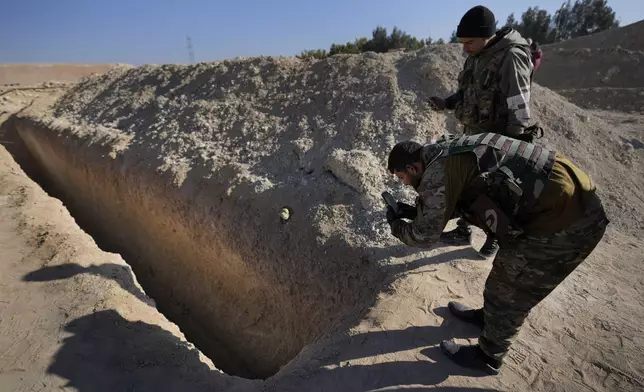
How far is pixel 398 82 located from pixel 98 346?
494 cm

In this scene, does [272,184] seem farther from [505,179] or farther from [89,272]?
[505,179]

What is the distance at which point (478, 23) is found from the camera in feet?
8.77

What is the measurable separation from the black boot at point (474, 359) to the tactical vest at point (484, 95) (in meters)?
1.57

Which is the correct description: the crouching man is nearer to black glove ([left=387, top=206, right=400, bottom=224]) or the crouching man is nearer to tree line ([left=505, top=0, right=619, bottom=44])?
black glove ([left=387, top=206, right=400, bottom=224])

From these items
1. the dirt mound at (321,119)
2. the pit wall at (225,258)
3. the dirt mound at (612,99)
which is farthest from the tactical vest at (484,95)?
the dirt mound at (612,99)

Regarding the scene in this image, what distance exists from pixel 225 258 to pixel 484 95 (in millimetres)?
3517

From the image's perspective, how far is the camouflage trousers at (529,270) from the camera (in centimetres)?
190

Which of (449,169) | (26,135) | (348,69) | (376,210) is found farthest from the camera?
(26,135)

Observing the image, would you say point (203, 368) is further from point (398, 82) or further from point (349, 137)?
point (398, 82)

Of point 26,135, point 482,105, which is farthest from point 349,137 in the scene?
point 26,135

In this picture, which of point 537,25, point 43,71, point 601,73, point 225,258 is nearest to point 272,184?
point 225,258

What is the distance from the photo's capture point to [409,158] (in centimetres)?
209

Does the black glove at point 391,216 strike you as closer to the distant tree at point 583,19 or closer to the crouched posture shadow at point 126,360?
the crouched posture shadow at point 126,360

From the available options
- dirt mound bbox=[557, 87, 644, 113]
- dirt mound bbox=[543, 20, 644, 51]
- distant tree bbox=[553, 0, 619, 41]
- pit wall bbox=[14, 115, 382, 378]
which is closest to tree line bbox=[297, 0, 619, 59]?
distant tree bbox=[553, 0, 619, 41]
